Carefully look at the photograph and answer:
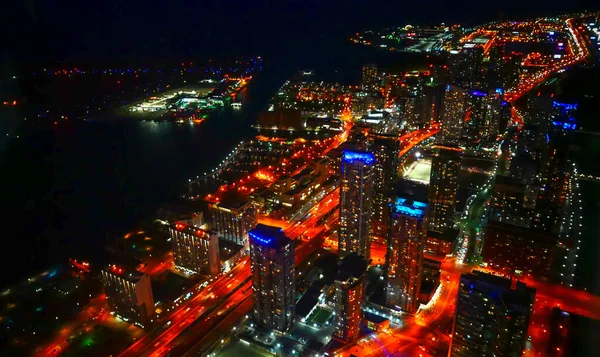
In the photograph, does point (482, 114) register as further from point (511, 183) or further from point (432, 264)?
point (432, 264)

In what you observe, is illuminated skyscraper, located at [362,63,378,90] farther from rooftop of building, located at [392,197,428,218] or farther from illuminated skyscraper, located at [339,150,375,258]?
rooftop of building, located at [392,197,428,218]

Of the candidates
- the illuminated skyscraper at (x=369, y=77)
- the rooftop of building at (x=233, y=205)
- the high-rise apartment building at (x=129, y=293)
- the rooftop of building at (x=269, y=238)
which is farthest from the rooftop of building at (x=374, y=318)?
the illuminated skyscraper at (x=369, y=77)

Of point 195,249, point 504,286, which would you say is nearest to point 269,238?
point 195,249

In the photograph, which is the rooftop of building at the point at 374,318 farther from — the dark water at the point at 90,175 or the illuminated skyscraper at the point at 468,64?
the illuminated skyscraper at the point at 468,64

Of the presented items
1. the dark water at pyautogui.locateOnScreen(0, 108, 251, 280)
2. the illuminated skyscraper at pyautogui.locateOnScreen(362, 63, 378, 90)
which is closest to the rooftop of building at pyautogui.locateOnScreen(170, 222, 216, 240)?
the dark water at pyautogui.locateOnScreen(0, 108, 251, 280)

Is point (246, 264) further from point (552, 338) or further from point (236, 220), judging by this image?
point (552, 338)
